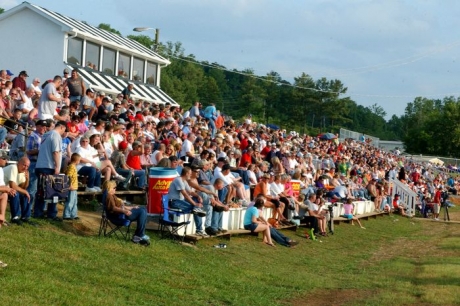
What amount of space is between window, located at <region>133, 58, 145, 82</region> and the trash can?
82.3ft

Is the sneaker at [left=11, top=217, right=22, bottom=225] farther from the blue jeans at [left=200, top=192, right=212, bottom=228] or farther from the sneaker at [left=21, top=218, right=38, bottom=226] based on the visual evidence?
the blue jeans at [left=200, top=192, right=212, bottom=228]

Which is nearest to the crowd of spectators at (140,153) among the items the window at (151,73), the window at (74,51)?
the window at (74,51)

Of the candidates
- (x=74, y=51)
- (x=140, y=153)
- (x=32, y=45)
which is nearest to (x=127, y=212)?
(x=140, y=153)

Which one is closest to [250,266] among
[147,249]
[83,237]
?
[147,249]

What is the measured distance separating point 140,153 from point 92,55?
62.0 feet

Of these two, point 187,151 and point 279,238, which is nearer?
point 279,238

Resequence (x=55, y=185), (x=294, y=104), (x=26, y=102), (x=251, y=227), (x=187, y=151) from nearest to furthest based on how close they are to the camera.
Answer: (x=55, y=185), (x=251, y=227), (x=26, y=102), (x=187, y=151), (x=294, y=104)

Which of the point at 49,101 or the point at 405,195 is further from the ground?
the point at 49,101

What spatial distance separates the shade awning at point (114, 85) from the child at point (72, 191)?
1883 cm

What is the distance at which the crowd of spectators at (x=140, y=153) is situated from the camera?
16625 mm

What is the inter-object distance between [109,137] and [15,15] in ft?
61.2

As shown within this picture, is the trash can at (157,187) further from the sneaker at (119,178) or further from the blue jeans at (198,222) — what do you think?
the sneaker at (119,178)

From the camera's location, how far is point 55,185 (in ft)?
51.9

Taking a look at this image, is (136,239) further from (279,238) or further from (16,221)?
(279,238)
